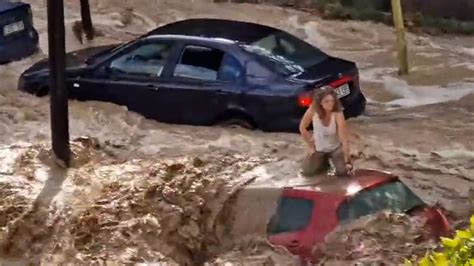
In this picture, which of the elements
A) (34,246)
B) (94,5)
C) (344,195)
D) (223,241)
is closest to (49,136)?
(34,246)

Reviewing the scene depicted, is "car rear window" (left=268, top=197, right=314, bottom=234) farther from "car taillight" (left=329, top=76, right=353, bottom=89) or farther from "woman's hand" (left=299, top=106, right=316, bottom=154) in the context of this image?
"car taillight" (left=329, top=76, right=353, bottom=89)

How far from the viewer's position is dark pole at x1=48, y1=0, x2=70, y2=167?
935 cm

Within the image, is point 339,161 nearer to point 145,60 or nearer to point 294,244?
point 294,244

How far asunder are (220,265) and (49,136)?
3293mm

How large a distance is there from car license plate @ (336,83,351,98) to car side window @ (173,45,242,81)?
3.32ft

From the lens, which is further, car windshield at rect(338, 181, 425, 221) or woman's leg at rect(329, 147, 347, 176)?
woman's leg at rect(329, 147, 347, 176)

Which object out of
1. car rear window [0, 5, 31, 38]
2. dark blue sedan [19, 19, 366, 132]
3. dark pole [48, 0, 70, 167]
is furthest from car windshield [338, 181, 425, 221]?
car rear window [0, 5, 31, 38]

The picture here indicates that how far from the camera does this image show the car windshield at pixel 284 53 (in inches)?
413

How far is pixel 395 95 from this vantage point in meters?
13.1

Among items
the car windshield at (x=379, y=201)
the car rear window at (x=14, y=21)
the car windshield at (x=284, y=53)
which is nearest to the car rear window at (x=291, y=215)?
the car windshield at (x=379, y=201)

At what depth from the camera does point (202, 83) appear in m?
10.6

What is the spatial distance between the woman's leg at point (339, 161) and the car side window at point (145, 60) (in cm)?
293

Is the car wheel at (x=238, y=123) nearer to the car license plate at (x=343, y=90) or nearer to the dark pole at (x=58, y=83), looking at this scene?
the car license plate at (x=343, y=90)

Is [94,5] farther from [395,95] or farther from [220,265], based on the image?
[220,265]
